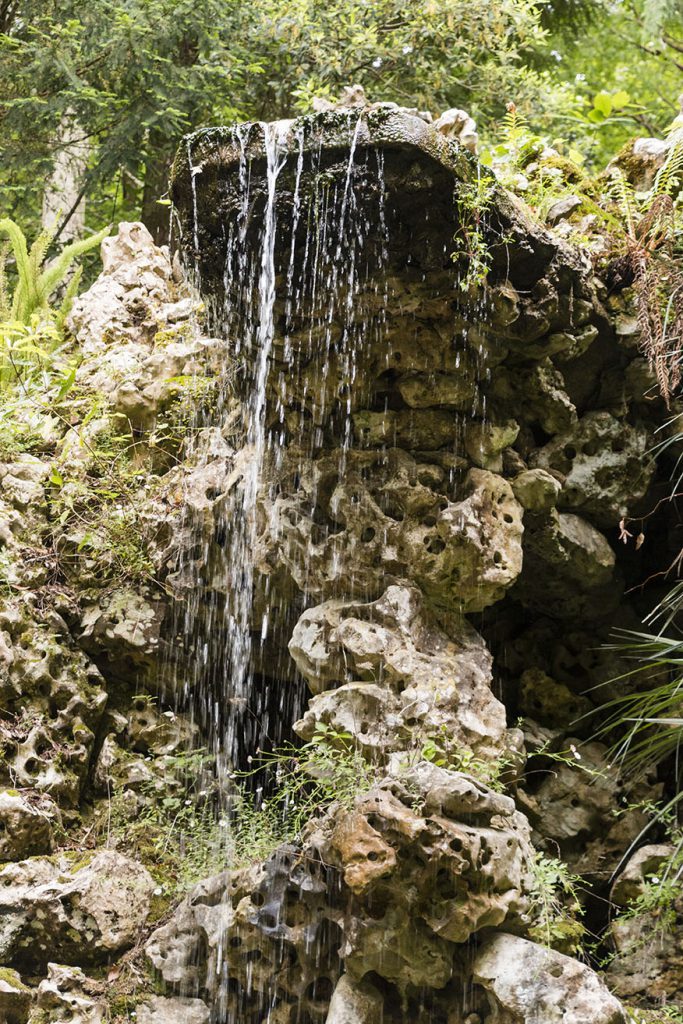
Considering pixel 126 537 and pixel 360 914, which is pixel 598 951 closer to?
pixel 360 914

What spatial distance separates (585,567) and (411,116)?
104 inches

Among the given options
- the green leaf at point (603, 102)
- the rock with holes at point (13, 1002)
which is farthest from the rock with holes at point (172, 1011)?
the green leaf at point (603, 102)

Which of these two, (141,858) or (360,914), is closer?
(360,914)

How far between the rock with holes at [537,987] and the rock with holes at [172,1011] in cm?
123

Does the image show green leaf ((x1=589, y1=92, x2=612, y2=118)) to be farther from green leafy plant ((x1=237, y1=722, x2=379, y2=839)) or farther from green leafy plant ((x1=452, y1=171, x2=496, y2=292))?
green leafy plant ((x1=237, y1=722, x2=379, y2=839))

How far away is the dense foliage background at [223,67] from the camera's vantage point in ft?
25.9

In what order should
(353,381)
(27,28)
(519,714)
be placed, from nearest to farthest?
1. (353,381)
2. (519,714)
3. (27,28)

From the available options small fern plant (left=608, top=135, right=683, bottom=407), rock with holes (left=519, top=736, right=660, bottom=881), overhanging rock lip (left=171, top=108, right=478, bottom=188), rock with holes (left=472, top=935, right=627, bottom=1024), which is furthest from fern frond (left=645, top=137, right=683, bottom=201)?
rock with holes (left=472, top=935, right=627, bottom=1024)

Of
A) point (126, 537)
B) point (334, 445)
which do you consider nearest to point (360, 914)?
point (334, 445)

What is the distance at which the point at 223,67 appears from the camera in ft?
26.2

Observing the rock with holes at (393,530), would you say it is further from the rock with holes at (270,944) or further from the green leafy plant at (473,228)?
the rock with holes at (270,944)

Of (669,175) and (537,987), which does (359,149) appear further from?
(537,987)

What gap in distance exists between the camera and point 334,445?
499cm

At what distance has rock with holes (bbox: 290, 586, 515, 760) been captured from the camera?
14.3ft
